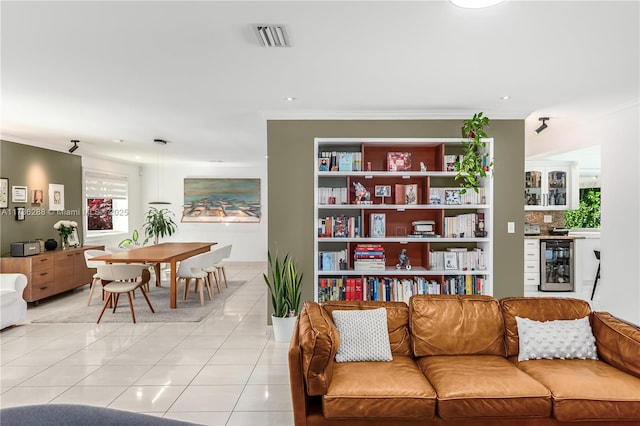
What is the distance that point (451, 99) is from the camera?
437cm

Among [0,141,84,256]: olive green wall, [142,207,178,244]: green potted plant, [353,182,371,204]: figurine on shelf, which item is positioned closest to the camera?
[353,182,371,204]: figurine on shelf

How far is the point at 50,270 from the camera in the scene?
6633mm

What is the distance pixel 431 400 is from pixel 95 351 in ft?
11.5

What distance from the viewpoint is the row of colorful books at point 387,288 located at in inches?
194

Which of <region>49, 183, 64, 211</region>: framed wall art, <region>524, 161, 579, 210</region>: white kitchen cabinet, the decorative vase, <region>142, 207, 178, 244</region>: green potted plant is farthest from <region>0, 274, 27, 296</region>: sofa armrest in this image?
<region>524, 161, 579, 210</region>: white kitchen cabinet

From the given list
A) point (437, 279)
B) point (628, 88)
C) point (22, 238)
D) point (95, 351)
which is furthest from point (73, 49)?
point (22, 238)

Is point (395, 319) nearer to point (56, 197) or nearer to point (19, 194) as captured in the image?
point (19, 194)

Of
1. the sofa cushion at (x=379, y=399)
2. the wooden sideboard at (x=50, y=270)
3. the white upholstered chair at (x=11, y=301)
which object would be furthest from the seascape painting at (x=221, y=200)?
the sofa cushion at (x=379, y=399)

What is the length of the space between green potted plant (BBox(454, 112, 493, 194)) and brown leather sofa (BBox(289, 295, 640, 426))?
2065 mm

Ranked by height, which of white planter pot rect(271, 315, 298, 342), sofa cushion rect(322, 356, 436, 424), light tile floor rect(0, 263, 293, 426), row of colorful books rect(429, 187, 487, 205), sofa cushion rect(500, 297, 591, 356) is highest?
row of colorful books rect(429, 187, 487, 205)

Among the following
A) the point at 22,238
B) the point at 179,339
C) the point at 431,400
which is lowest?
the point at 179,339

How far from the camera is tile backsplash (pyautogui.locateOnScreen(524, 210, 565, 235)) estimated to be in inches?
312

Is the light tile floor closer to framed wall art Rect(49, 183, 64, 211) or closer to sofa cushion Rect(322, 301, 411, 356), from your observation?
sofa cushion Rect(322, 301, 411, 356)

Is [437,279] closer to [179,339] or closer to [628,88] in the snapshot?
[628,88]
